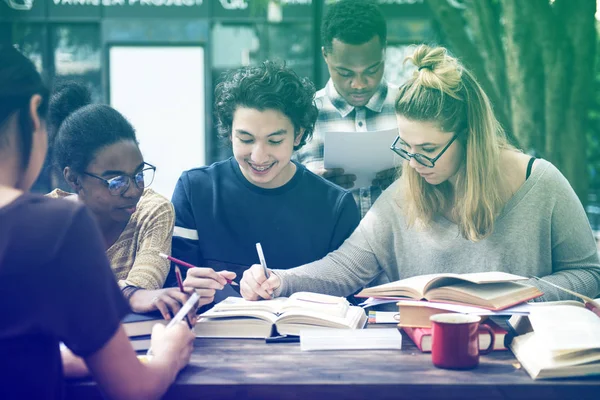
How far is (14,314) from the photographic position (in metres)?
1.37

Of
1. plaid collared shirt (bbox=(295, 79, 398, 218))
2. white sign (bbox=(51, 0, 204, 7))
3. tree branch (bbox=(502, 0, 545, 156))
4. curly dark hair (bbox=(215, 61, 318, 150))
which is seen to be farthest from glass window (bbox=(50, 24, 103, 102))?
curly dark hair (bbox=(215, 61, 318, 150))

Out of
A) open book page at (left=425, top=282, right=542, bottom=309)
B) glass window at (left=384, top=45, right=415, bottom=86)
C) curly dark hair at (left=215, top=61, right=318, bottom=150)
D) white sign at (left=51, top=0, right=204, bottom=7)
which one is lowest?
open book page at (left=425, top=282, right=542, bottom=309)

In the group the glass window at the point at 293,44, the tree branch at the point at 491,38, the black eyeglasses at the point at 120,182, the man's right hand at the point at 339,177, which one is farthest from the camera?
the glass window at the point at 293,44

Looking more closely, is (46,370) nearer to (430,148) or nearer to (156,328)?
(156,328)

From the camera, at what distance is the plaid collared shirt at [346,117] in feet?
Answer: 12.3

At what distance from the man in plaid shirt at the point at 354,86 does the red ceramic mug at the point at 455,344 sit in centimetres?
147

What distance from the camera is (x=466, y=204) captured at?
2646 millimetres

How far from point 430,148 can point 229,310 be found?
933mm

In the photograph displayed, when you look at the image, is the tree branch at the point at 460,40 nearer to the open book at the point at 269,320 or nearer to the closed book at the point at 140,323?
the open book at the point at 269,320

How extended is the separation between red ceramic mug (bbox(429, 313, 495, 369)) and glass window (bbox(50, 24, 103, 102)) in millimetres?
9718

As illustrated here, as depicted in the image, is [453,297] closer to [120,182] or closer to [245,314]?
[245,314]

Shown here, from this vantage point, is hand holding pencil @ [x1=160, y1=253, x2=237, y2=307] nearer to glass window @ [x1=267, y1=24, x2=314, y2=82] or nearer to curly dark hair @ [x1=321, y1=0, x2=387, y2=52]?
curly dark hair @ [x1=321, y1=0, x2=387, y2=52]

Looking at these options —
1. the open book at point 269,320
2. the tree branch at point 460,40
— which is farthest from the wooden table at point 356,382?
the tree branch at point 460,40

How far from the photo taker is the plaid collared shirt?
12.3ft
